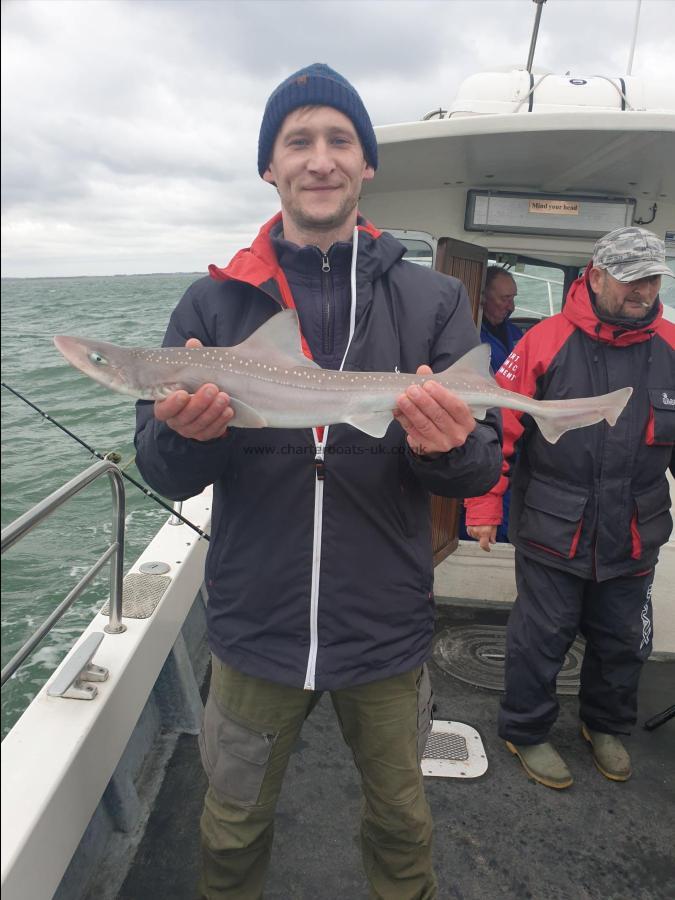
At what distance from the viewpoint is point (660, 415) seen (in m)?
3.16

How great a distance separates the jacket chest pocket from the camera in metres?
3.16

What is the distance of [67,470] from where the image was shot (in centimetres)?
885

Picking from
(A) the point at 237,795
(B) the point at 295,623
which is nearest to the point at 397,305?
(B) the point at 295,623

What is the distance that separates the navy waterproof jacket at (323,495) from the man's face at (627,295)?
4.04 feet

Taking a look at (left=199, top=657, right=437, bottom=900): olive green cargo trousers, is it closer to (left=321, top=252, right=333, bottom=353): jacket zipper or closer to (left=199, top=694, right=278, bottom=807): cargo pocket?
(left=199, top=694, right=278, bottom=807): cargo pocket

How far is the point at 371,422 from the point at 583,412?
1006 mm

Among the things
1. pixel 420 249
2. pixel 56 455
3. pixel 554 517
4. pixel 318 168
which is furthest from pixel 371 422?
pixel 56 455

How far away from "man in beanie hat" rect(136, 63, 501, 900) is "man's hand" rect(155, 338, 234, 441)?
105 millimetres

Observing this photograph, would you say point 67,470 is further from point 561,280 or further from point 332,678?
point 332,678

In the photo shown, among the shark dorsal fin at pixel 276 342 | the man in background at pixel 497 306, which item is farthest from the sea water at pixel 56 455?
the man in background at pixel 497 306

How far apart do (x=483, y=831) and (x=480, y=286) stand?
12.7 feet

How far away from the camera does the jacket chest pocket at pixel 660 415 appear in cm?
316

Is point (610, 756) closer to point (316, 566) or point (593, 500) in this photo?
point (593, 500)

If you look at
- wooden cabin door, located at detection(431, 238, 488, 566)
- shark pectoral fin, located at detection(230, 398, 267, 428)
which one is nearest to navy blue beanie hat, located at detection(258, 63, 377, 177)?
shark pectoral fin, located at detection(230, 398, 267, 428)
